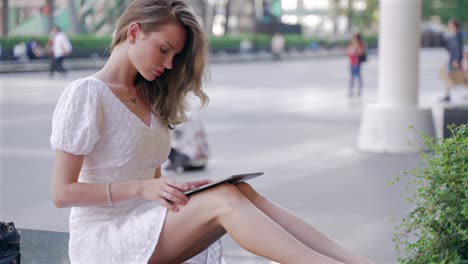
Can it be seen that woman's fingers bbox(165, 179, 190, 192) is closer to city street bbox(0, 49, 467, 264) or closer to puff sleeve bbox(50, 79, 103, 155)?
puff sleeve bbox(50, 79, 103, 155)

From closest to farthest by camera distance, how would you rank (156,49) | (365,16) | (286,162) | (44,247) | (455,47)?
(156,49) < (44,247) < (286,162) < (455,47) < (365,16)

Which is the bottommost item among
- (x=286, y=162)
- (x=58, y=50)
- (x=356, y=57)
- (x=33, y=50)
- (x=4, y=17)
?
(x=33, y=50)

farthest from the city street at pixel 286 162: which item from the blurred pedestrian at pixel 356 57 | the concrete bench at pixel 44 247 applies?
the concrete bench at pixel 44 247

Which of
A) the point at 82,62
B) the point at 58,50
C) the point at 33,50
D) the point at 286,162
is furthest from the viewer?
the point at 82,62

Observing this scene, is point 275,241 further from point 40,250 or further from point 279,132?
point 279,132

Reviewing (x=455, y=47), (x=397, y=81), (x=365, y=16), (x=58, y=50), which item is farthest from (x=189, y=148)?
(x=365, y=16)

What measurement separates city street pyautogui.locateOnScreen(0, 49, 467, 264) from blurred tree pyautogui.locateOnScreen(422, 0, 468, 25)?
19268 mm

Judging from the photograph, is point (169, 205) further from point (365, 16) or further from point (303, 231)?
point (365, 16)

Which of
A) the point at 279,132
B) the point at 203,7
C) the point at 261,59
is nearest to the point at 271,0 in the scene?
the point at 203,7

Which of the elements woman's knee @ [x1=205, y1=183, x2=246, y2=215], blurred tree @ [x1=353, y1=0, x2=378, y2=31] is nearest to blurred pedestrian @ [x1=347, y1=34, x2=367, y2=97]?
woman's knee @ [x1=205, y1=183, x2=246, y2=215]

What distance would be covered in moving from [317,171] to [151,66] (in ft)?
18.9

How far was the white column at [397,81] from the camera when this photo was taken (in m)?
10.4

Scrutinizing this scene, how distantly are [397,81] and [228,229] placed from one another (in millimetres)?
7679

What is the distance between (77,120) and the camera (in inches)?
134
